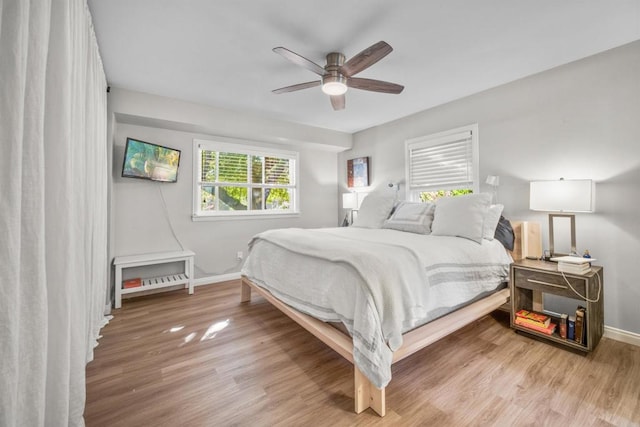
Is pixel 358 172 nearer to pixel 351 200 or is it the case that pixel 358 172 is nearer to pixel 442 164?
pixel 351 200

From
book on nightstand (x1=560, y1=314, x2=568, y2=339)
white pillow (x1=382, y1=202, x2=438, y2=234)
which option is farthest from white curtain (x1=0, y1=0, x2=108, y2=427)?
book on nightstand (x1=560, y1=314, x2=568, y2=339)

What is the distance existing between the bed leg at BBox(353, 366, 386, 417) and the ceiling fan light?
6.85 feet

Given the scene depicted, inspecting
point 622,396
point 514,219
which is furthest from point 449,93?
point 622,396

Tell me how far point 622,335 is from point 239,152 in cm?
462

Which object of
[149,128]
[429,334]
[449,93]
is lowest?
[429,334]

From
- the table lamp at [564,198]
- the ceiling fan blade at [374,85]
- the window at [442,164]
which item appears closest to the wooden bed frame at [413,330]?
the table lamp at [564,198]

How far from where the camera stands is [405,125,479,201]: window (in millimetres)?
3283

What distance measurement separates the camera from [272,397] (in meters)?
1.57

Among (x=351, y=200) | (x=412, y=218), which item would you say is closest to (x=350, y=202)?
(x=351, y=200)

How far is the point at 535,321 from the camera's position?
2227 millimetres

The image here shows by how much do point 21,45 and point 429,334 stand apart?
7.42 feet

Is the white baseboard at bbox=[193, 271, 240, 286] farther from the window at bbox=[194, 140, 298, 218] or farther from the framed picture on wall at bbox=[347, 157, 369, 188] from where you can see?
the framed picture on wall at bbox=[347, 157, 369, 188]

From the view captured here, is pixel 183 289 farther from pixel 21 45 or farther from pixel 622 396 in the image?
pixel 622 396

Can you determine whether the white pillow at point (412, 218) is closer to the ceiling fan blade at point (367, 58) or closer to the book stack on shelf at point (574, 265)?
the book stack on shelf at point (574, 265)
